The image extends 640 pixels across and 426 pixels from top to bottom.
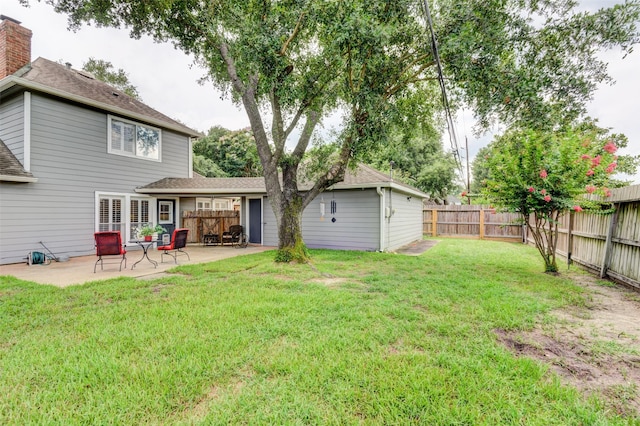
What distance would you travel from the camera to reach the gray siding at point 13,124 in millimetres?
8094

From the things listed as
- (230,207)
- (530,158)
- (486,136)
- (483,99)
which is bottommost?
(230,207)

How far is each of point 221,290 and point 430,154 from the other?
23.9 meters

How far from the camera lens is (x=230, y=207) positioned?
19.9 m

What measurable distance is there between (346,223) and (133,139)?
8.38 meters

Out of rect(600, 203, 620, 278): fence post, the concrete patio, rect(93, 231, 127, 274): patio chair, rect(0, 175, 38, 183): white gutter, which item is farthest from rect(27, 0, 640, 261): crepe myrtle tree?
rect(0, 175, 38, 183): white gutter

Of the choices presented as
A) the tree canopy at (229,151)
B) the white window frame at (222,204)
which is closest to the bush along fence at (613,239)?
the white window frame at (222,204)

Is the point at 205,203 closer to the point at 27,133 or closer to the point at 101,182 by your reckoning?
the point at 101,182

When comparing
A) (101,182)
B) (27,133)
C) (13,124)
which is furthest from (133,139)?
(13,124)

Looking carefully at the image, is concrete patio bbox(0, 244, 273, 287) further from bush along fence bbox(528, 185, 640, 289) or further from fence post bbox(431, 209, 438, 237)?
fence post bbox(431, 209, 438, 237)

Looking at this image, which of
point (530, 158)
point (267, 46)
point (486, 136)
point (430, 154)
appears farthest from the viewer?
point (430, 154)

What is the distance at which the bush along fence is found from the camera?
5316 mm

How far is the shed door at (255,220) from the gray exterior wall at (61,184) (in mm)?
4445

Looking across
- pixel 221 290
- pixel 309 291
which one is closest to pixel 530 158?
pixel 309 291

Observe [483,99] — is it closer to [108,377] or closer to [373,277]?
[373,277]
